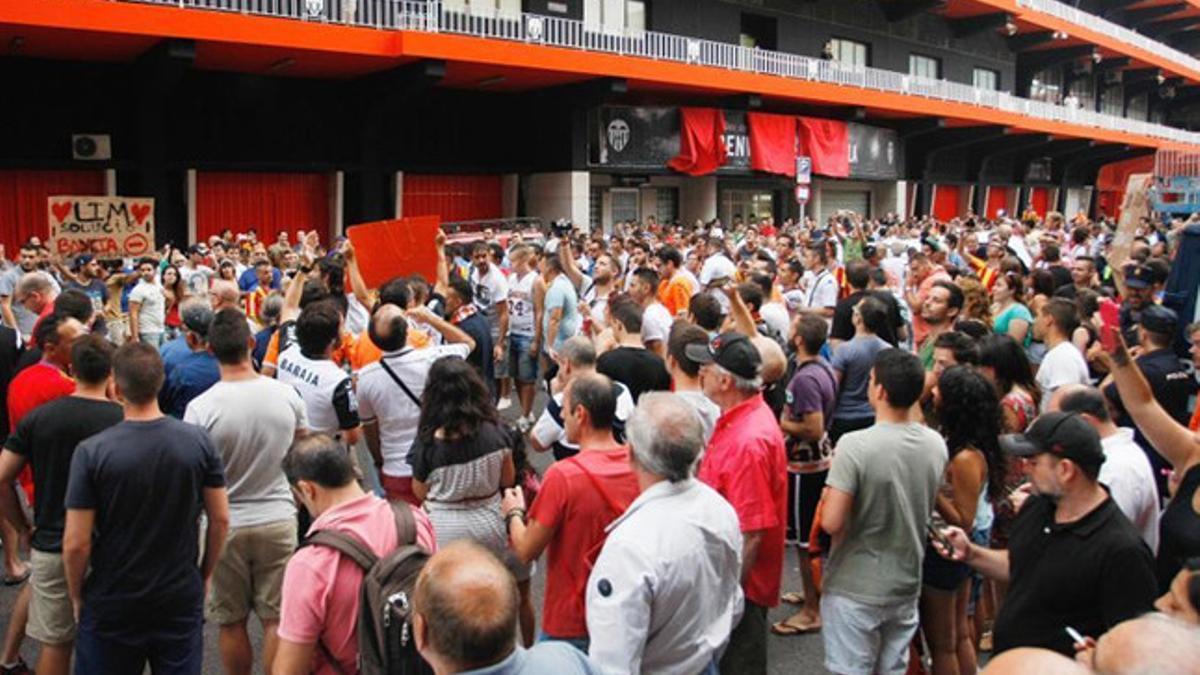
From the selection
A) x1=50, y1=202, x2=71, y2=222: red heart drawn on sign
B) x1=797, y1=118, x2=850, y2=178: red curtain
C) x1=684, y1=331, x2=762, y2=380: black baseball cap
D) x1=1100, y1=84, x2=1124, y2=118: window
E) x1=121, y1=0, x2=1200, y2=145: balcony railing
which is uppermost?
x1=1100, y1=84, x2=1124, y2=118: window

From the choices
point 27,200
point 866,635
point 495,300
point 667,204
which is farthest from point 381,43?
point 866,635

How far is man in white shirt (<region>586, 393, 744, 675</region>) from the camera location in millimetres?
2783

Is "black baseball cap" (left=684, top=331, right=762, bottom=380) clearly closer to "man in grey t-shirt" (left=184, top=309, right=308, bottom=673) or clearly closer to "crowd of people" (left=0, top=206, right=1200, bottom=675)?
"crowd of people" (left=0, top=206, right=1200, bottom=675)

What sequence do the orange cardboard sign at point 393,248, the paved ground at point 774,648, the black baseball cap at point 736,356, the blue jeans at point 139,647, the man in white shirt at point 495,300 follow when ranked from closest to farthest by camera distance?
the blue jeans at point 139,647, the black baseball cap at point 736,356, the paved ground at point 774,648, the orange cardboard sign at point 393,248, the man in white shirt at point 495,300

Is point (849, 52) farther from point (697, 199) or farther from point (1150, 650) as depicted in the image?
point (1150, 650)

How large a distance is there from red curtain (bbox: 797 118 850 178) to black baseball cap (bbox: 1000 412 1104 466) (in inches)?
964

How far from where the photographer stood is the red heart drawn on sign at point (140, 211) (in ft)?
50.6

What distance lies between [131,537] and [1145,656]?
10.8ft

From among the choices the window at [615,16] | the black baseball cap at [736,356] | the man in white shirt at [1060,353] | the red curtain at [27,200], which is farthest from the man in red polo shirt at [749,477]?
the window at [615,16]

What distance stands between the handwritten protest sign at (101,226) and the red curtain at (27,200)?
5.65 ft

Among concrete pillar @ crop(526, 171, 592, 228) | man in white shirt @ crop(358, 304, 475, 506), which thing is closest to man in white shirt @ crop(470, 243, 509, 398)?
man in white shirt @ crop(358, 304, 475, 506)

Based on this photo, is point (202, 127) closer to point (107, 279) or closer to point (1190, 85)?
point (107, 279)

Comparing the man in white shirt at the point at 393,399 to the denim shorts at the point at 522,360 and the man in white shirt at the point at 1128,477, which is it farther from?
the denim shorts at the point at 522,360

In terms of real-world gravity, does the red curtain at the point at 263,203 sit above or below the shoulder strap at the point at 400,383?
above
